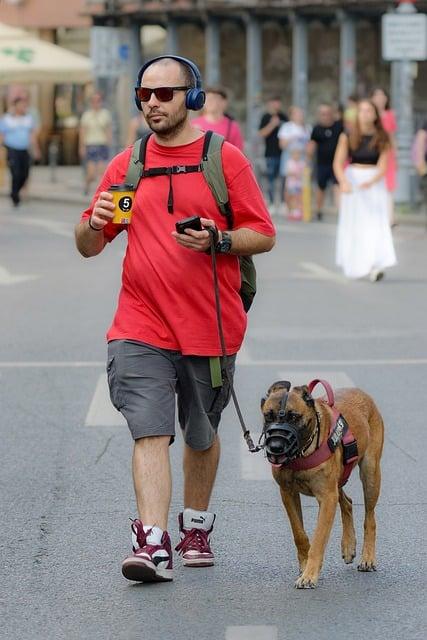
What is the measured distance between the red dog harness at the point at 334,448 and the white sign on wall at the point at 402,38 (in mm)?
22311

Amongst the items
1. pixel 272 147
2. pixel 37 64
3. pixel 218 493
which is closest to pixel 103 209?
pixel 218 493

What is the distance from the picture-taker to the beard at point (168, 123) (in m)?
6.37

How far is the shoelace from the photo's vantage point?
6680 mm

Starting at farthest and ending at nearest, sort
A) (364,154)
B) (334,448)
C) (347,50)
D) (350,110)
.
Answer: (347,50) < (350,110) < (364,154) < (334,448)

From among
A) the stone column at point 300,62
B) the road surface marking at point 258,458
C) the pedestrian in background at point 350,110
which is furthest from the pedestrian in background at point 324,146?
the road surface marking at point 258,458

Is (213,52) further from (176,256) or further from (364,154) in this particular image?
(176,256)

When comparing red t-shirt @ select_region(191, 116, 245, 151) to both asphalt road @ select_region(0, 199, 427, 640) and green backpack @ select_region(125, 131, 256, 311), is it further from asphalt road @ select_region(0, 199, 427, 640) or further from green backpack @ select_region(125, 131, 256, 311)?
green backpack @ select_region(125, 131, 256, 311)

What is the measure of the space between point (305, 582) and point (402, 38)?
2271 centimetres

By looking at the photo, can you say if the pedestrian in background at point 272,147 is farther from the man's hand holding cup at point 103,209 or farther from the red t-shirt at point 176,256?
the man's hand holding cup at point 103,209

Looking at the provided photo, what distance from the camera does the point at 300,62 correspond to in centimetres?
4053

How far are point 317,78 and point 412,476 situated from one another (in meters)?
33.1

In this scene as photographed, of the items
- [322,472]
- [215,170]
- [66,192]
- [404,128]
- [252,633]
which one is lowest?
[66,192]

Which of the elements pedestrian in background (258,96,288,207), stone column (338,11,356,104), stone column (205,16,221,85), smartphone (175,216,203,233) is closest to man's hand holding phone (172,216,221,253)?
smartphone (175,216,203,233)

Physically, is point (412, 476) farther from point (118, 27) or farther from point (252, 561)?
point (118, 27)
